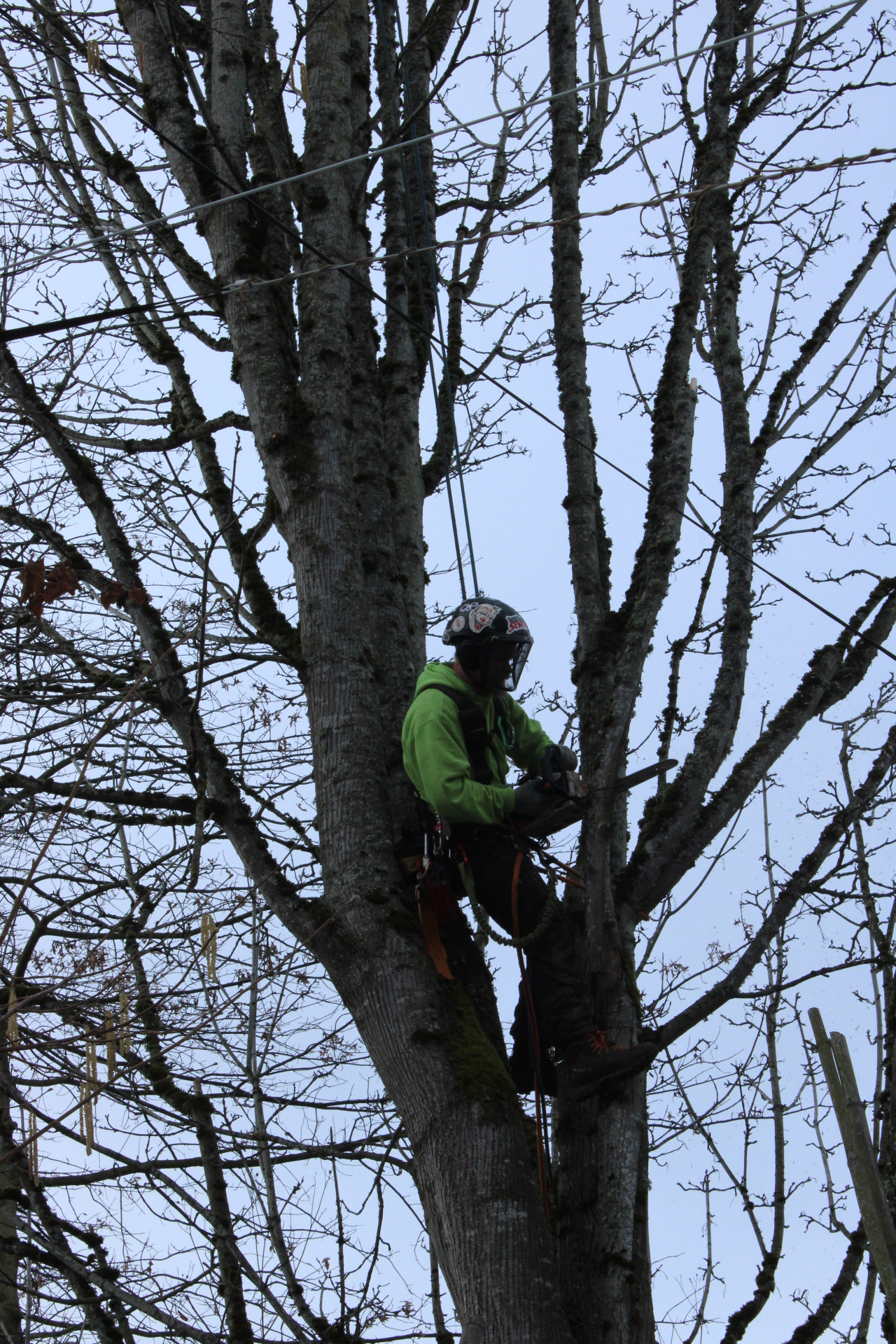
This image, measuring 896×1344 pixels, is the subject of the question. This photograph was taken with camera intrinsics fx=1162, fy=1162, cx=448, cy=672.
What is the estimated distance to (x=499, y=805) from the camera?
384 centimetres

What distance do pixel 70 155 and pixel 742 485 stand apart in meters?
4.20

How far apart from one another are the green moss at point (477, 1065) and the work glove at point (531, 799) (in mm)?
835

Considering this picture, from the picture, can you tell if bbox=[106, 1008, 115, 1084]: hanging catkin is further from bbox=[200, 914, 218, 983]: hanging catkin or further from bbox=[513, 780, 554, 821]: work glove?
bbox=[513, 780, 554, 821]: work glove

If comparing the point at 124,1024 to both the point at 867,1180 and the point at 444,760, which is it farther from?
the point at 867,1180

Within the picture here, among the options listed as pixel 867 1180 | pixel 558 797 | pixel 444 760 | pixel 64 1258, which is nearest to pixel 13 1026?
pixel 64 1258

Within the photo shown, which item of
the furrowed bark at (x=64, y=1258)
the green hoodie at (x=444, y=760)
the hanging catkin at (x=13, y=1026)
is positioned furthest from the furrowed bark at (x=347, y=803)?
the furrowed bark at (x=64, y=1258)

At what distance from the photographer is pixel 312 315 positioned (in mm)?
4395

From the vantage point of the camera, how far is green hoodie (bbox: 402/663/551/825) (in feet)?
12.0

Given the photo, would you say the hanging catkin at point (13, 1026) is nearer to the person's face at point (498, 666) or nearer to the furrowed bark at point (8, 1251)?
the furrowed bark at point (8, 1251)

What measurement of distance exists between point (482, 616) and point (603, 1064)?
165 centimetres

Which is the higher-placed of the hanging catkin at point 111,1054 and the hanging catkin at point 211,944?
the hanging catkin at point 211,944

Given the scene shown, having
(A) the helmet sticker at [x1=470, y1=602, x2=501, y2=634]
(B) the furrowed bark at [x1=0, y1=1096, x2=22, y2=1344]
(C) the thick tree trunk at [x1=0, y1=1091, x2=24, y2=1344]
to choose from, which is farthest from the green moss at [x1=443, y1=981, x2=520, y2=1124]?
(C) the thick tree trunk at [x1=0, y1=1091, x2=24, y2=1344]

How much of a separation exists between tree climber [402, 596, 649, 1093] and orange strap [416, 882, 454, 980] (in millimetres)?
358

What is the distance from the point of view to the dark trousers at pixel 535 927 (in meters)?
3.52
